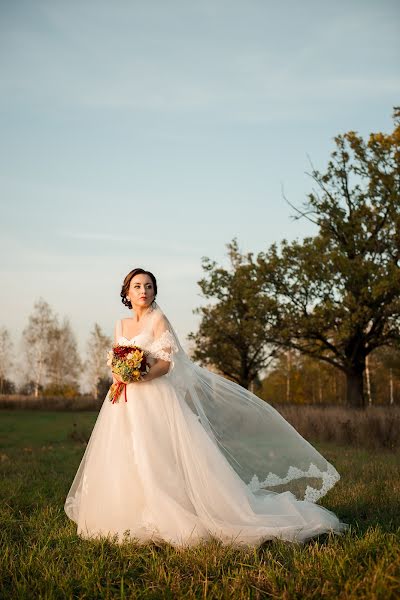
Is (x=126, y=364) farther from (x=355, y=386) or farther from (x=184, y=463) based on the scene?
(x=355, y=386)

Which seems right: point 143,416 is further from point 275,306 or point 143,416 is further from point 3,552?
point 275,306

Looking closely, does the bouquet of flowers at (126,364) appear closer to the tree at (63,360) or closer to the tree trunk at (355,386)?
the tree trunk at (355,386)

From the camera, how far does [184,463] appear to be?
5469 millimetres

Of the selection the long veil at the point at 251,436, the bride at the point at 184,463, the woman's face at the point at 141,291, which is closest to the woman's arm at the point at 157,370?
the bride at the point at 184,463

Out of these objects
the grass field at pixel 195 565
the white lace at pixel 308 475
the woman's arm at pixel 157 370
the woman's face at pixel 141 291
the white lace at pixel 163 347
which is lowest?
the grass field at pixel 195 565

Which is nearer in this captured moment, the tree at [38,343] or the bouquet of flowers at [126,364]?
the bouquet of flowers at [126,364]

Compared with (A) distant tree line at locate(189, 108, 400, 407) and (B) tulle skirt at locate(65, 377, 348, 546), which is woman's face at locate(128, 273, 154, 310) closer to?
(B) tulle skirt at locate(65, 377, 348, 546)

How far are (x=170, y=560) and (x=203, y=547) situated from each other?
33cm

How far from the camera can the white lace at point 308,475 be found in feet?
20.5

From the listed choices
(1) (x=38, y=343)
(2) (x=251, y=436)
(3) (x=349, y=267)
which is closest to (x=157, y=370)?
(2) (x=251, y=436)

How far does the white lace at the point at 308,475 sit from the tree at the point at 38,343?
5009 cm

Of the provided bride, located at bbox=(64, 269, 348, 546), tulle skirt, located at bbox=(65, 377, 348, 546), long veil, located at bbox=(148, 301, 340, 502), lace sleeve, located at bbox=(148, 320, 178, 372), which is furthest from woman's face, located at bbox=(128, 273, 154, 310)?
tulle skirt, located at bbox=(65, 377, 348, 546)

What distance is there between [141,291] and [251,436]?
6.78ft

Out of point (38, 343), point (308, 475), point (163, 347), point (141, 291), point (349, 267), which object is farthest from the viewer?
point (38, 343)
